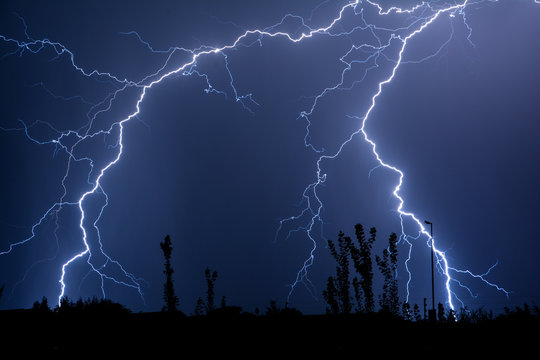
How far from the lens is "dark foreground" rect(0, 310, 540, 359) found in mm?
7508

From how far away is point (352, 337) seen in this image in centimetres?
845

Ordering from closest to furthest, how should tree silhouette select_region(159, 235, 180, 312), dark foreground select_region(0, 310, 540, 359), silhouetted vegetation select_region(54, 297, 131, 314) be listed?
dark foreground select_region(0, 310, 540, 359) < silhouetted vegetation select_region(54, 297, 131, 314) < tree silhouette select_region(159, 235, 180, 312)

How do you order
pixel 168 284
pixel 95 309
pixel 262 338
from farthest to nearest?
pixel 168 284, pixel 95 309, pixel 262 338

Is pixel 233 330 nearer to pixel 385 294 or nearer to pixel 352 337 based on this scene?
pixel 352 337

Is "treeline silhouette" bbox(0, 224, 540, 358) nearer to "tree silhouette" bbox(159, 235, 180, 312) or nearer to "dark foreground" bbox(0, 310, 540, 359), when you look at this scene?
"dark foreground" bbox(0, 310, 540, 359)

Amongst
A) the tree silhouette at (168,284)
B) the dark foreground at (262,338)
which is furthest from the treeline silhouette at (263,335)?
the tree silhouette at (168,284)

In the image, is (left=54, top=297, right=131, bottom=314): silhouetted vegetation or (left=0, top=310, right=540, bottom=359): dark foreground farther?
(left=54, top=297, right=131, bottom=314): silhouetted vegetation

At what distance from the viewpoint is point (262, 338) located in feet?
26.4

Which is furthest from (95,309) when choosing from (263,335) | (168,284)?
(168,284)

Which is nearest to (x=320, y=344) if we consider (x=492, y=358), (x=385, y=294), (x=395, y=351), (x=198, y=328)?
(x=395, y=351)

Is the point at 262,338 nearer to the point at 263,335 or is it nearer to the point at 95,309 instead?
the point at 263,335

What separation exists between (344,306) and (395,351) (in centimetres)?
971

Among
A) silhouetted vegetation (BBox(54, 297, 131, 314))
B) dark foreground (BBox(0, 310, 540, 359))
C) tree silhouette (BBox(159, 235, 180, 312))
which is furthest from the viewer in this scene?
tree silhouette (BBox(159, 235, 180, 312))

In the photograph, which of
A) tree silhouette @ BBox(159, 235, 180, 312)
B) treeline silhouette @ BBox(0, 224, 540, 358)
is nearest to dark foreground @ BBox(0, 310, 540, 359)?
treeline silhouette @ BBox(0, 224, 540, 358)
